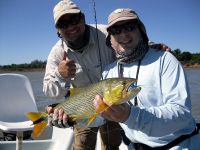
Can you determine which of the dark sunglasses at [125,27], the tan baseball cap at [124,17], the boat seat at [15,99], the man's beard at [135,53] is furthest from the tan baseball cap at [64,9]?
the boat seat at [15,99]

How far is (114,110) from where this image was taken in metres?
2.97

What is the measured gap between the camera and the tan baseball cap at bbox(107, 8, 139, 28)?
13.5ft

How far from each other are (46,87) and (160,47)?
1.70 metres

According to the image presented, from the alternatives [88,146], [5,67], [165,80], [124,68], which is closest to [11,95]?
[88,146]

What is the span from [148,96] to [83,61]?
5.45 feet

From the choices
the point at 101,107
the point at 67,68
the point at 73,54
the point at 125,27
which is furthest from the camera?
the point at 73,54

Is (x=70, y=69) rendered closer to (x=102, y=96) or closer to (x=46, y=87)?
(x=46, y=87)

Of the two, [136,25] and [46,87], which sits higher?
[136,25]

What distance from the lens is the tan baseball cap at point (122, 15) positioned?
411cm

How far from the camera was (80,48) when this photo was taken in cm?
516

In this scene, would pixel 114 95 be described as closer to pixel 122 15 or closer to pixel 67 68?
pixel 122 15

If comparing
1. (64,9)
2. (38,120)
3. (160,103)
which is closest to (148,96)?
(160,103)

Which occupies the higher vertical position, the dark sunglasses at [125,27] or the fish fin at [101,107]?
the dark sunglasses at [125,27]

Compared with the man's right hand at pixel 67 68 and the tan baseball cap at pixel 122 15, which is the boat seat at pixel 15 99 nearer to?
the man's right hand at pixel 67 68
